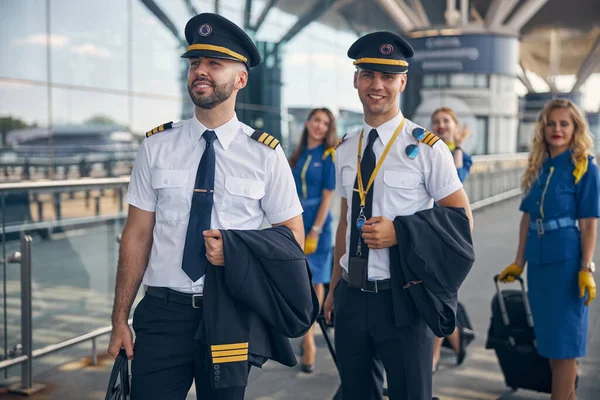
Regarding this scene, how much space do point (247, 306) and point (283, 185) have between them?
0.46m

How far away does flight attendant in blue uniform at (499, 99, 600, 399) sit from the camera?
378 centimetres

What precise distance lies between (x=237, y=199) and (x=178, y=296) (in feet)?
1.24

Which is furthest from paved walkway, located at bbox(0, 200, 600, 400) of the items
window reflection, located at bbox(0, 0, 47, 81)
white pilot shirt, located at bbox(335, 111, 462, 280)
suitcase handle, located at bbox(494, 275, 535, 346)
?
window reflection, located at bbox(0, 0, 47, 81)

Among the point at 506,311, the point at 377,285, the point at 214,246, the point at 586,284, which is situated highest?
the point at 214,246

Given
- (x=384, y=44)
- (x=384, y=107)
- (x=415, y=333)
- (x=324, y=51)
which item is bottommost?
(x=415, y=333)

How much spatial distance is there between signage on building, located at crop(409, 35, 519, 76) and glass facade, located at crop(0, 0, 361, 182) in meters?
10.4

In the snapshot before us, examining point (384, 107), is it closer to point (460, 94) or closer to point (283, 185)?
point (283, 185)

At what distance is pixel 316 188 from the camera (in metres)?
5.35

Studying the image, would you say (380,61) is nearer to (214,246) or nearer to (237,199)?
(237,199)

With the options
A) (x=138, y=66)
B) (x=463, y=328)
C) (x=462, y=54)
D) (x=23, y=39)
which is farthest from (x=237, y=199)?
(x=462, y=54)

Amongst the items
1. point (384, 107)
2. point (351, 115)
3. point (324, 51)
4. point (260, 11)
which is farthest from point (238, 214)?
point (351, 115)

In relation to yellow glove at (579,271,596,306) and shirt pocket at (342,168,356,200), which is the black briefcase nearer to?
shirt pocket at (342,168,356,200)

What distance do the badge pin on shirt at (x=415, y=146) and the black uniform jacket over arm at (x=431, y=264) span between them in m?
0.25

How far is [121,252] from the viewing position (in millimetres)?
2420
